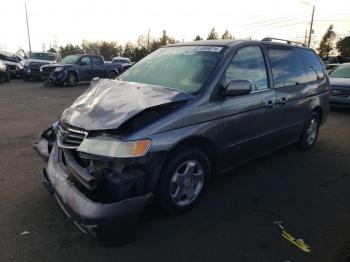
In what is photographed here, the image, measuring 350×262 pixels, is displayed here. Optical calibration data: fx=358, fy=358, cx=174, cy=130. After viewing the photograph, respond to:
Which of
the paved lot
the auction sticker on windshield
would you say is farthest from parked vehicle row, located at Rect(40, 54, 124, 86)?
the auction sticker on windshield

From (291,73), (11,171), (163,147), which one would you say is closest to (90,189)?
(163,147)

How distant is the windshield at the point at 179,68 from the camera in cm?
394

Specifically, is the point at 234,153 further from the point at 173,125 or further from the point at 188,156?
the point at 173,125

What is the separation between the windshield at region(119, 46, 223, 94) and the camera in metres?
3.94

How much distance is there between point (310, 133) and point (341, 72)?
6.38 m

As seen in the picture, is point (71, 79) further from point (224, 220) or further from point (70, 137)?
point (224, 220)

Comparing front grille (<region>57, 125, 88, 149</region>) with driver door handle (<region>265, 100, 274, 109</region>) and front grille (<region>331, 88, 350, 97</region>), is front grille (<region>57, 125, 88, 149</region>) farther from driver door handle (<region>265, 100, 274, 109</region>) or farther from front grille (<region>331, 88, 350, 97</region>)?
front grille (<region>331, 88, 350, 97</region>)

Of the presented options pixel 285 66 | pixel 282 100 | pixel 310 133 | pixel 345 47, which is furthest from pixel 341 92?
pixel 345 47

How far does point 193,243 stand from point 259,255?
580 mm

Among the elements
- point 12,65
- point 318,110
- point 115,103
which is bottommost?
point 12,65

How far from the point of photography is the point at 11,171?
4785 mm

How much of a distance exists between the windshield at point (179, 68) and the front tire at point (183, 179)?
71cm

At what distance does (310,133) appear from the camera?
20.4 feet

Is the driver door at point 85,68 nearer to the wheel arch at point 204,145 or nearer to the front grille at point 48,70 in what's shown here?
the front grille at point 48,70
